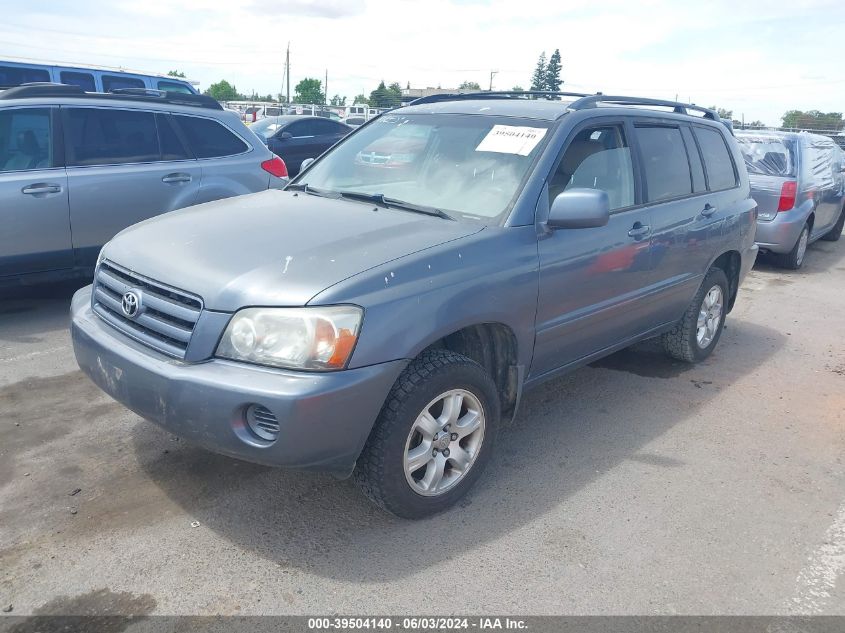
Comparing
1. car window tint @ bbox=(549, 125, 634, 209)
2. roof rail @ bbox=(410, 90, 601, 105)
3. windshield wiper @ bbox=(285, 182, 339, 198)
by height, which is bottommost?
windshield wiper @ bbox=(285, 182, 339, 198)

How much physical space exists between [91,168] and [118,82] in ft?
27.8

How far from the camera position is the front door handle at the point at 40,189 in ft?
18.0

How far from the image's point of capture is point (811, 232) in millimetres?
9695

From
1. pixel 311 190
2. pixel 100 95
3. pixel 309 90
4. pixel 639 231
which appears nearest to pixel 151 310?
pixel 311 190

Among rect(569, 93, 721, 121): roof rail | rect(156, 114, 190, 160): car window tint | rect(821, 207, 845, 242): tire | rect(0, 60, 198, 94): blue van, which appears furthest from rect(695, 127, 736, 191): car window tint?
rect(0, 60, 198, 94): blue van

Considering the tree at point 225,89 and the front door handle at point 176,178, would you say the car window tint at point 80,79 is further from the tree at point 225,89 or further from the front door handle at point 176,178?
the tree at point 225,89

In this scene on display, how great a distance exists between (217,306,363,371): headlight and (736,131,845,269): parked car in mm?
7669

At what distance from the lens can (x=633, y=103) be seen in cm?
472

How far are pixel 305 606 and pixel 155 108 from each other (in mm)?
5120

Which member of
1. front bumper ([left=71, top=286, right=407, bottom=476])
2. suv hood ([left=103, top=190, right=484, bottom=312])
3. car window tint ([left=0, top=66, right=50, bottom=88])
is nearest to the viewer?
front bumper ([left=71, top=286, right=407, bottom=476])

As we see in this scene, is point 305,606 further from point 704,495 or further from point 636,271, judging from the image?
point 636,271

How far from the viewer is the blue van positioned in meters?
12.2

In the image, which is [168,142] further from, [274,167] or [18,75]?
[18,75]

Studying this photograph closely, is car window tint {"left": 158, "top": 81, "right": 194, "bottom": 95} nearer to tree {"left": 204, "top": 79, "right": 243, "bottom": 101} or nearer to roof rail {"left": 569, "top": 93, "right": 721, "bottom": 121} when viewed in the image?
roof rail {"left": 569, "top": 93, "right": 721, "bottom": 121}
